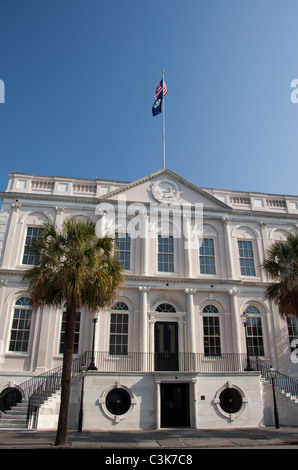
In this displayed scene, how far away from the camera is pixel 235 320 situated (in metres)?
21.4

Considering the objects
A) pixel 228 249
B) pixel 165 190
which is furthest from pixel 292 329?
pixel 165 190

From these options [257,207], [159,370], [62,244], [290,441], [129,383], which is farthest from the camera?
[257,207]

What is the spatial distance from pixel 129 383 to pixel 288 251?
1002cm

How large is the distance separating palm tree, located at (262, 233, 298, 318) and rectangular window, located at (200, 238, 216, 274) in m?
4.68

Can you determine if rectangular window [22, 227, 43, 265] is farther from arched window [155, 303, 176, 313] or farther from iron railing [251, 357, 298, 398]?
iron railing [251, 357, 298, 398]

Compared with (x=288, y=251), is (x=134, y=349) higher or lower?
lower

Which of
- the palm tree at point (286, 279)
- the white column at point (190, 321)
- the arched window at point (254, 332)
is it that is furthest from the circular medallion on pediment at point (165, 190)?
the arched window at point (254, 332)

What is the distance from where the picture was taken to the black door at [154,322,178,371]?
775 inches

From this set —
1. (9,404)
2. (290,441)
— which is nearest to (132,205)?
(9,404)

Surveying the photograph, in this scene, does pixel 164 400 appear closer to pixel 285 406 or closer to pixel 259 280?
pixel 285 406

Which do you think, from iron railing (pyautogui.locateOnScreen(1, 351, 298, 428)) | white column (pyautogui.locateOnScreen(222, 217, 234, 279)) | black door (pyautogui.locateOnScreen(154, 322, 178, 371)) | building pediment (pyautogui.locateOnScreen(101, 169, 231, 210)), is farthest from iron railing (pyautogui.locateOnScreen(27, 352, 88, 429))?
building pediment (pyautogui.locateOnScreen(101, 169, 231, 210))

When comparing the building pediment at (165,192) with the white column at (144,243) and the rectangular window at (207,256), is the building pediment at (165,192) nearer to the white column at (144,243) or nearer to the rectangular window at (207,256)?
the white column at (144,243)

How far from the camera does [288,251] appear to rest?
17812mm

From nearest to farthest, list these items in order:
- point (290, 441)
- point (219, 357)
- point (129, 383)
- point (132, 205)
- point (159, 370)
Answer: point (290, 441)
point (129, 383)
point (159, 370)
point (219, 357)
point (132, 205)
